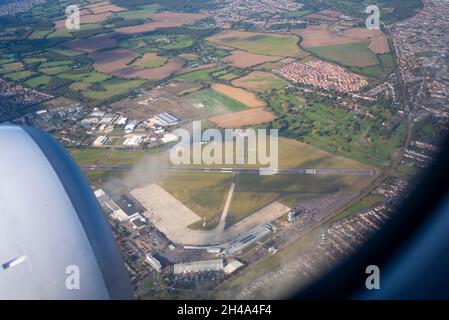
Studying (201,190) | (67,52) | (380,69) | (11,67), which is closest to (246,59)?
(380,69)

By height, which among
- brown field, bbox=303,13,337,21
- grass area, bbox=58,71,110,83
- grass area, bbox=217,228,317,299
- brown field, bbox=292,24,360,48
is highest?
brown field, bbox=303,13,337,21

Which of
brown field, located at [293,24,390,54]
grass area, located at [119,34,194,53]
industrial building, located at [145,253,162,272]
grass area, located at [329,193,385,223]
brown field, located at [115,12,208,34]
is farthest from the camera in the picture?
brown field, located at [115,12,208,34]

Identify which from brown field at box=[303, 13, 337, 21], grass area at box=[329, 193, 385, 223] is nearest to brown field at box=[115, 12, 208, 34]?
brown field at box=[303, 13, 337, 21]

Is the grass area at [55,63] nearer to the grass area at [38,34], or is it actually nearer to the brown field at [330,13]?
the grass area at [38,34]

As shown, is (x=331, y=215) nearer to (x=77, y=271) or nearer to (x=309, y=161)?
(x=309, y=161)

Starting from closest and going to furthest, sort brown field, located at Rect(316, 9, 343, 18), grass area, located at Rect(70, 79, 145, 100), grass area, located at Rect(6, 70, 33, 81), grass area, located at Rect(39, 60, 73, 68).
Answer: grass area, located at Rect(70, 79, 145, 100) < grass area, located at Rect(6, 70, 33, 81) < grass area, located at Rect(39, 60, 73, 68) < brown field, located at Rect(316, 9, 343, 18)

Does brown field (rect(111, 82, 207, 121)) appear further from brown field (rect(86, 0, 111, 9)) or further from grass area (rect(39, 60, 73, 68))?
brown field (rect(86, 0, 111, 9))

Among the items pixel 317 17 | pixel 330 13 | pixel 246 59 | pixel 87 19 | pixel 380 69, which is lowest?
pixel 246 59

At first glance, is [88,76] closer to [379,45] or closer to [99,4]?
[379,45]
